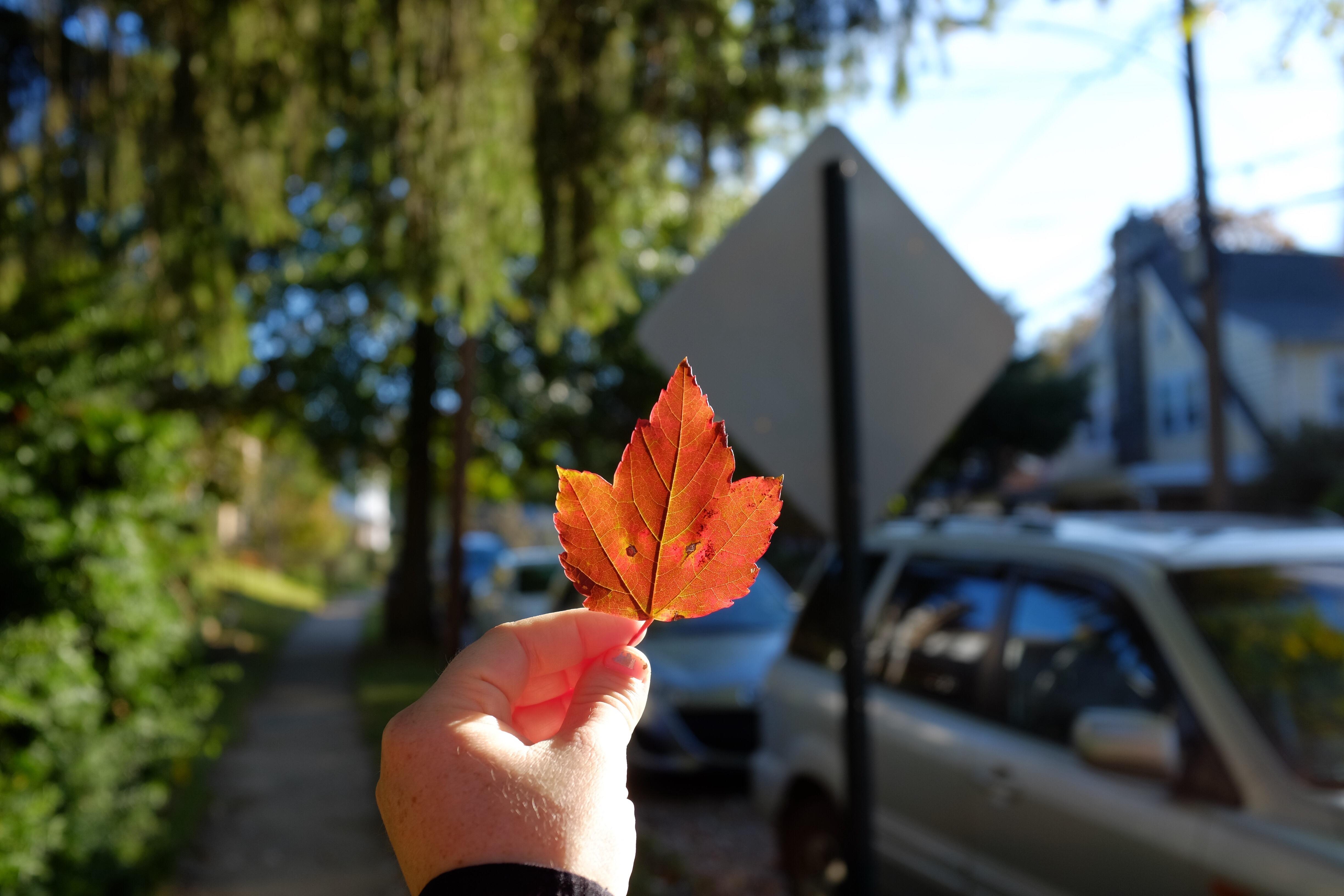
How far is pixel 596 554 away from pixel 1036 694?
10.4ft

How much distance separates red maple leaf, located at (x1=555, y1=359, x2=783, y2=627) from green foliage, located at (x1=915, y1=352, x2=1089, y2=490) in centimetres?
2190

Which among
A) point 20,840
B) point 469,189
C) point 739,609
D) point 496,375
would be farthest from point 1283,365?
point 20,840

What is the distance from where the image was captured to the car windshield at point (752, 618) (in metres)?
8.23

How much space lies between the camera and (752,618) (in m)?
8.41

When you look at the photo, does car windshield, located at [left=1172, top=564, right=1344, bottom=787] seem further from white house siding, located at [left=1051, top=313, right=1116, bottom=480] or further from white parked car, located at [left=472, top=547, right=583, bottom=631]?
white house siding, located at [left=1051, top=313, right=1116, bottom=480]

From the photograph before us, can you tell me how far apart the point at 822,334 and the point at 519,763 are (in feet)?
7.94

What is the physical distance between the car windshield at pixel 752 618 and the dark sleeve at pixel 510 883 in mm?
7267

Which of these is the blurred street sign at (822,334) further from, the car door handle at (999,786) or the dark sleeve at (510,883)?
the dark sleeve at (510,883)

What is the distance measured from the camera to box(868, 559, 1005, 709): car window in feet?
12.8

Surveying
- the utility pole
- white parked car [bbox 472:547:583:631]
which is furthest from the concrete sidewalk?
the utility pole

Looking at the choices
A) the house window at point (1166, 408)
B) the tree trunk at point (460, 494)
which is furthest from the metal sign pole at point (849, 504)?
the house window at point (1166, 408)

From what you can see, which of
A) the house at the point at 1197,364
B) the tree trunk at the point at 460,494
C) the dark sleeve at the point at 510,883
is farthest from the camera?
the house at the point at 1197,364

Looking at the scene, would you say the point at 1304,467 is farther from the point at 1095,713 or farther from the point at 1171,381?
the point at 1095,713

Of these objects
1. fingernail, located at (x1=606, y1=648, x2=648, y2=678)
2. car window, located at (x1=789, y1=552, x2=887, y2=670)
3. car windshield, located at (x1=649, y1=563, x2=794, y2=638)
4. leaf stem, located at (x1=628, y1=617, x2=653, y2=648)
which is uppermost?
leaf stem, located at (x1=628, y1=617, x2=653, y2=648)
